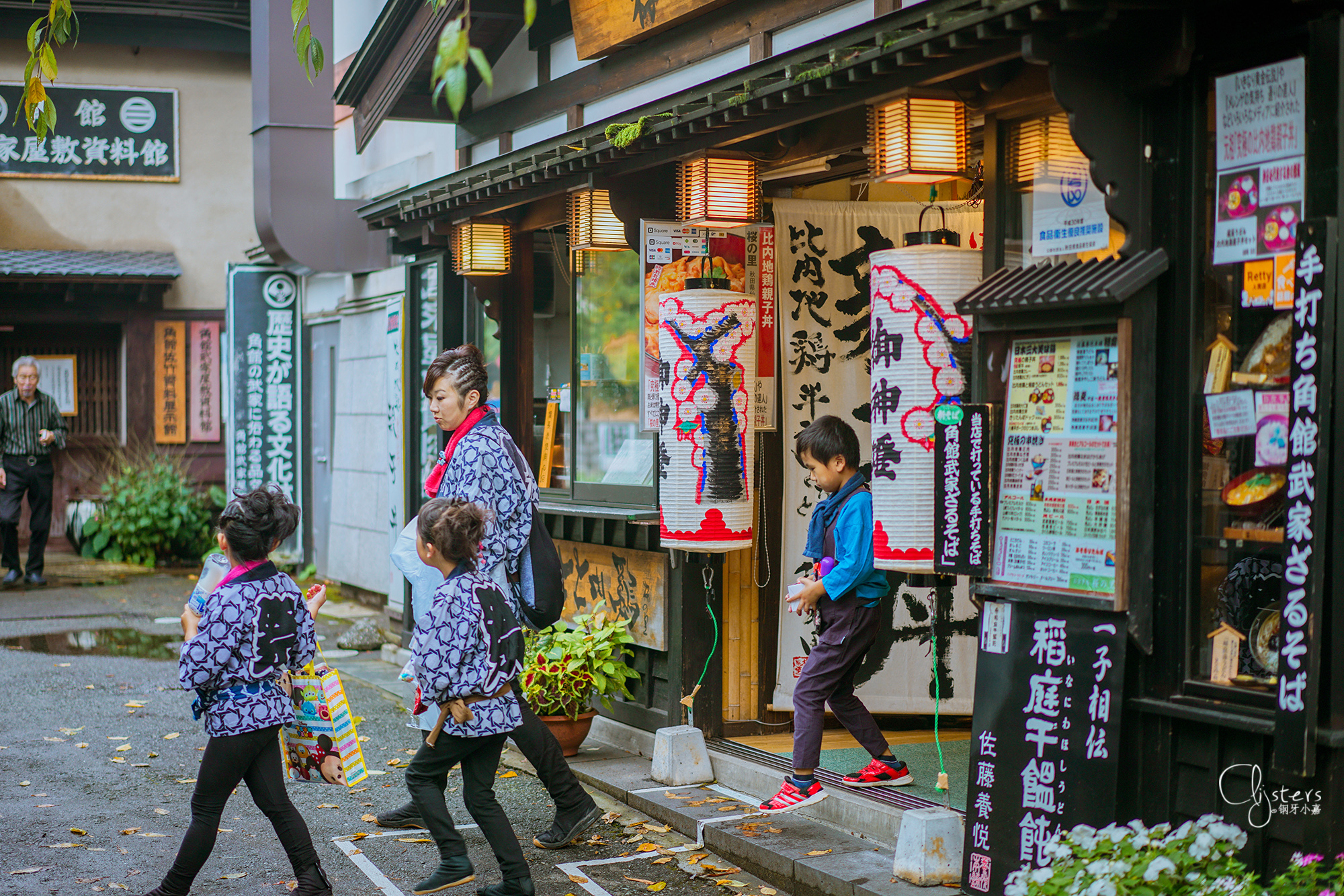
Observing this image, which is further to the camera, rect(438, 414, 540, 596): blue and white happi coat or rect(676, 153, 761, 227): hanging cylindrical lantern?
rect(676, 153, 761, 227): hanging cylindrical lantern

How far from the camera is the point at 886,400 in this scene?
5.87m

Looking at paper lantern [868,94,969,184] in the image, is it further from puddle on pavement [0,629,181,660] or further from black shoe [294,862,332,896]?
puddle on pavement [0,629,181,660]

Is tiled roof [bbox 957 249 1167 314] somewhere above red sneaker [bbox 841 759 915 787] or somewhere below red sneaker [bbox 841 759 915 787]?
above

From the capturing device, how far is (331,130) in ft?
46.3

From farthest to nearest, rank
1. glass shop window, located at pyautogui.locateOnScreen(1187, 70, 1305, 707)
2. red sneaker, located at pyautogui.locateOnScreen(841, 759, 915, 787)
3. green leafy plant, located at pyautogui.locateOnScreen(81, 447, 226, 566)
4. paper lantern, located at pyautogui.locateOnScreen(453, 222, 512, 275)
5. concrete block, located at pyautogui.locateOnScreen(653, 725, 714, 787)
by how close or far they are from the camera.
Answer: green leafy plant, located at pyautogui.locateOnScreen(81, 447, 226, 566) → paper lantern, located at pyautogui.locateOnScreen(453, 222, 512, 275) → concrete block, located at pyautogui.locateOnScreen(653, 725, 714, 787) → red sneaker, located at pyautogui.locateOnScreen(841, 759, 915, 787) → glass shop window, located at pyautogui.locateOnScreen(1187, 70, 1305, 707)

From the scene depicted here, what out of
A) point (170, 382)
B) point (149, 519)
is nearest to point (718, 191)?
point (149, 519)

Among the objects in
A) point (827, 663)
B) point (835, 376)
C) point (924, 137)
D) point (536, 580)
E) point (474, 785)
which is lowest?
point (474, 785)

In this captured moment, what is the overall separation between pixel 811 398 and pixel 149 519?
41.1 feet

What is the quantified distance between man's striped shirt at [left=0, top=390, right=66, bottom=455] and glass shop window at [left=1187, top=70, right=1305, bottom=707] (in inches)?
558

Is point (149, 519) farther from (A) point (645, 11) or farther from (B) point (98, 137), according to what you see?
(A) point (645, 11)

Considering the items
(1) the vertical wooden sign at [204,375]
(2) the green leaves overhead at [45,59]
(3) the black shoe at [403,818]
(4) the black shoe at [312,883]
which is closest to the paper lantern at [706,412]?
(3) the black shoe at [403,818]

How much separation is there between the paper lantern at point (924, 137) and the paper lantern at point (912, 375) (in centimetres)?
37

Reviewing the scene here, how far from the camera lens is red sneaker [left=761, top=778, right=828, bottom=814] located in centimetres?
657

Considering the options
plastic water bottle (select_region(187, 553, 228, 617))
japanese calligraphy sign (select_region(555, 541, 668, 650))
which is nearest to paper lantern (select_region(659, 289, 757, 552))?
japanese calligraphy sign (select_region(555, 541, 668, 650))
